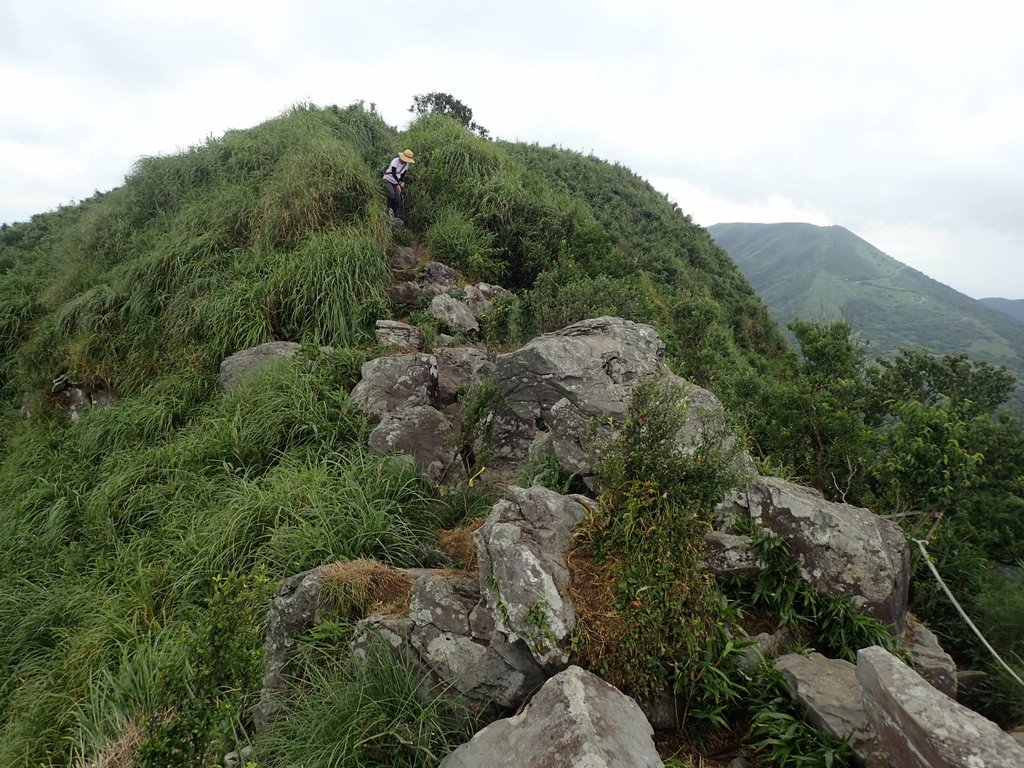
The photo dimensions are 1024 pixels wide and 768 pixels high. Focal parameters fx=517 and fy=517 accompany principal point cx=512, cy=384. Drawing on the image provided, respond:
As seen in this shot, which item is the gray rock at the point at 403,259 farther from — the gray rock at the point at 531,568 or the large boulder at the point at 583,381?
the gray rock at the point at 531,568

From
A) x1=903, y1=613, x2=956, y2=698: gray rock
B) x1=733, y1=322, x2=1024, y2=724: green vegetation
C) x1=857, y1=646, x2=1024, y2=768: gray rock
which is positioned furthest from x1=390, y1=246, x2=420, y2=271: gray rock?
x1=857, y1=646, x2=1024, y2=768: gray rock

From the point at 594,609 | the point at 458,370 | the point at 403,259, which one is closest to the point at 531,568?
the point at 594,609

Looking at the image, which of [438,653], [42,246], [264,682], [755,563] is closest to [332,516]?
[264,682]

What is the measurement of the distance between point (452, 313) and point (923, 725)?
7.23 metres

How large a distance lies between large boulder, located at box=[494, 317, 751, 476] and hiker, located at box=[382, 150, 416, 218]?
6.62m

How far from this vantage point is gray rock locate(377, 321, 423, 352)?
24.5 ft

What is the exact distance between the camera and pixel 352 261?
28.6 feet

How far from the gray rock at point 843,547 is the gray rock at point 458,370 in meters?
3.44

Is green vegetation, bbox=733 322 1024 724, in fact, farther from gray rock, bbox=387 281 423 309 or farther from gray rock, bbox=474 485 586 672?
gray rock, bbox=387 281 423 309

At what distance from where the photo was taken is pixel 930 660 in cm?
321

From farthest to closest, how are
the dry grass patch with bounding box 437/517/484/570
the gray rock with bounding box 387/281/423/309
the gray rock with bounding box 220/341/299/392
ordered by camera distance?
the gray rock with bounding box 387/281/423/309, the gray rock with bounding box 220/341/299/392, the dry grass patch with bounding box 437/517/484/570

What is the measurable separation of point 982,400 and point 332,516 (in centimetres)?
841

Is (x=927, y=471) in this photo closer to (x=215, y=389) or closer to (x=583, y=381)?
(x=583, y=381)

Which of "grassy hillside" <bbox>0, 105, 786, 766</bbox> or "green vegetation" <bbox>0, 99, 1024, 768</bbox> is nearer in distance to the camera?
"green vegetation" <bbox>0, 99, 1024, 768</bbox>
